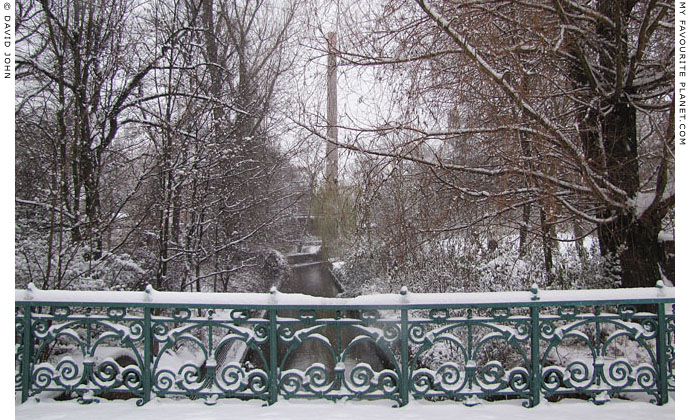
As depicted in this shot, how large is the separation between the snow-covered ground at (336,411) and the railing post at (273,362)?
9 cm

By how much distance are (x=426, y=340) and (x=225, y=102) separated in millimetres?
7922

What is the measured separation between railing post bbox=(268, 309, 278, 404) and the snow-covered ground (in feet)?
0.28

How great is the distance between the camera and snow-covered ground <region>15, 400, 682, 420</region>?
3076 mm

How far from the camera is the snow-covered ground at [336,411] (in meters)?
3.08

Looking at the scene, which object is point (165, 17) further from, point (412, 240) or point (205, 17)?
point (412, 240)

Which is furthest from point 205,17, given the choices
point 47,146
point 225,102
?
point 47,146

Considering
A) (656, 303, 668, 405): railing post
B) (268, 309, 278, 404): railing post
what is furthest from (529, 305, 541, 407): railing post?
(268, 309, 278, 404): railing post

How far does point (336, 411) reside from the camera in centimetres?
315

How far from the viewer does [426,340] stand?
3201 millimetres

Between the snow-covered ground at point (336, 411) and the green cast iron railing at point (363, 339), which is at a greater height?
the green cast iron railing at point (363, 339)

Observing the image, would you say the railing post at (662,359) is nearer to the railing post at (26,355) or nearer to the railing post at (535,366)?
the railing post at (535,366)

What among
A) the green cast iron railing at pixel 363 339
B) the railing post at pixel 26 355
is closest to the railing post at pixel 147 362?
the green cast iron railing at pixel 363 339

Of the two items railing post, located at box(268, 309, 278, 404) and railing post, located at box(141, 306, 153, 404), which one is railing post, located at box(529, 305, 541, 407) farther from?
railing post, located at box(141, 306, 153, 404)

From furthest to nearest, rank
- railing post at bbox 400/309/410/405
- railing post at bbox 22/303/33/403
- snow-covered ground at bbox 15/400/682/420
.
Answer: railing post at bbox 22/303/33/403 → railing post at bbox 400/309/410/405 → snow-covered ground at bbox 15/400/682/420
